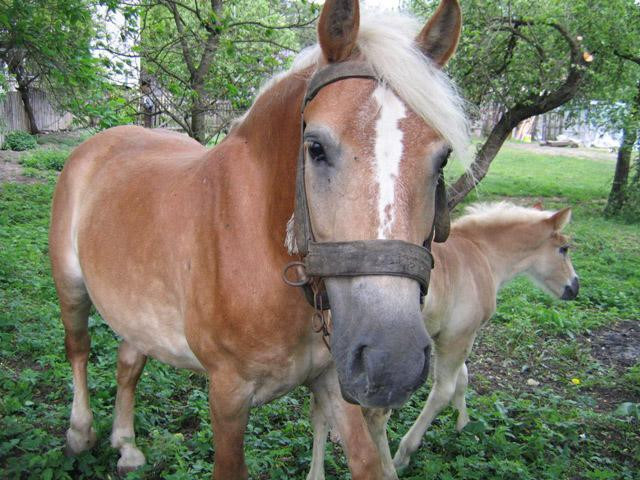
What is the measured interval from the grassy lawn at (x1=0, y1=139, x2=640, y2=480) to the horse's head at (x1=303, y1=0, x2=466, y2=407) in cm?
101

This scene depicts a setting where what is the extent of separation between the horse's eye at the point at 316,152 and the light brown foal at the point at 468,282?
1871 millimetres

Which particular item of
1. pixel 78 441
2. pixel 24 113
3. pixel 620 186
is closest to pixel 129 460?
pixel 78 441

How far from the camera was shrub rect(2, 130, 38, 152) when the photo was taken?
16.4 m

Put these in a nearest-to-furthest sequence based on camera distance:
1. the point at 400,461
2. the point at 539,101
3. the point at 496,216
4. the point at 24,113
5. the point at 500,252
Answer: the point at 400,461 < the point at 500,252 < the point at 496,216 < the point at 539,101 < the point at 24,113

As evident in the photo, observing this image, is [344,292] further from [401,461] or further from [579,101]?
[579,101]

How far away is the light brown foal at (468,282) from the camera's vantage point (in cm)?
378

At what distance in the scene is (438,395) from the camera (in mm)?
4035

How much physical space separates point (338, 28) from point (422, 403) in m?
3.42

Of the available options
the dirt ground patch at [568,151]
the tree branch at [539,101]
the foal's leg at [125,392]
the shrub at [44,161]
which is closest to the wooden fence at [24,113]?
the shrub at [44,161]

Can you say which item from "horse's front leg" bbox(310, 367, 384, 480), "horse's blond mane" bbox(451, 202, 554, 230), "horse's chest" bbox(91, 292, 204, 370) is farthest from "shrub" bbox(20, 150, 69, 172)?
"horse's front leg" bbox(310, 367, 384, 480)

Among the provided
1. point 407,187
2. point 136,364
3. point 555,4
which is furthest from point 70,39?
point 555,4

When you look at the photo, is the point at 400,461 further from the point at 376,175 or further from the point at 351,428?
the point at 376,175

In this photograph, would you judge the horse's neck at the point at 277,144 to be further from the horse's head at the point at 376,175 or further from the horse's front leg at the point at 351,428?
the horse's front leg at the point at 351,428

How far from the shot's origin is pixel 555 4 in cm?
902
